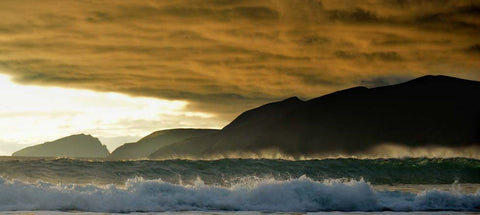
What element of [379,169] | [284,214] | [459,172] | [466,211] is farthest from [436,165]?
[284,214]

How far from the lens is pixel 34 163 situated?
108 ft

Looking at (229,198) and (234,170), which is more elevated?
(234,170)

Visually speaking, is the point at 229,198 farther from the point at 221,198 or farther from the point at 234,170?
the point at 234,170

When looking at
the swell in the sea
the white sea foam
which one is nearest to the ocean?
the white sea foam

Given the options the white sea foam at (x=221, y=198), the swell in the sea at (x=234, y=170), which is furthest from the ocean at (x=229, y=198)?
the swell in the sea at (x=234, y=170)

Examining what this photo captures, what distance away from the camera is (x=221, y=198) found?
60.6 ft

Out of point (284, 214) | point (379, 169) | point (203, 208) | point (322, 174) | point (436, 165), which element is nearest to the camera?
point (284, 214)

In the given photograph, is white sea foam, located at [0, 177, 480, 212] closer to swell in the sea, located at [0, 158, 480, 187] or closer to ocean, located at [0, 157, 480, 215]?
ocean, located at [0, 157, 480, 215]

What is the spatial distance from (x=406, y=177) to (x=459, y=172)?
6226mm

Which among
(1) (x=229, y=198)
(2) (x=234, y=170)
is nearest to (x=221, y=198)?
(1) (x=229, y=198)

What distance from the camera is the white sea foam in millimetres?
17672

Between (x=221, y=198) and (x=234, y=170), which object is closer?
(x=221, y=198)

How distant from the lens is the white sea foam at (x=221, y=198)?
1767cm

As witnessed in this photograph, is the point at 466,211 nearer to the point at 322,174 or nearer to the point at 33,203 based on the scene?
the point at 33,203
